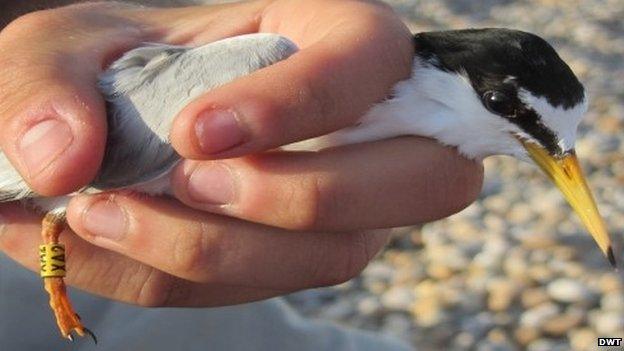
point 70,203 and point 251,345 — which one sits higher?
point 70,203

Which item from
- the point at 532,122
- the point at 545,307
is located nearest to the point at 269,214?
the point at 532,122

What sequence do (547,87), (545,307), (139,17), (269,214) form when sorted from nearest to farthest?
(269,214) → (547,87) → (139,17) → (545,307)

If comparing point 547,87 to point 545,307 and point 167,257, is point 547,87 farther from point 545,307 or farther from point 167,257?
point 545,307

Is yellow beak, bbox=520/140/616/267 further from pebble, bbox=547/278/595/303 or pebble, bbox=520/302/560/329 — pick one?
pebble, bbox=547/278/595/303

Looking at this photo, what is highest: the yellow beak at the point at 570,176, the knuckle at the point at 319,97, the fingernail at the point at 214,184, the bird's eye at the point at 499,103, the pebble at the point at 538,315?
the knuckle at the point at 319,97

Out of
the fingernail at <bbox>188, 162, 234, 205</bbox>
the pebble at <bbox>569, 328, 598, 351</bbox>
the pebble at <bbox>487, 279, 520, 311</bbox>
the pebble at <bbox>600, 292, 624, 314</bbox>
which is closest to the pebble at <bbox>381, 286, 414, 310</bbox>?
the pebble at <bbox>487, 279, 520, 311</bbox>

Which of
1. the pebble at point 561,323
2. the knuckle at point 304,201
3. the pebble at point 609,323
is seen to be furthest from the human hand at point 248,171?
the pebble at point 609,323

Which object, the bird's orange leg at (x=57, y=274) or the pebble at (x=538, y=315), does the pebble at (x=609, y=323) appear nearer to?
the pebble at (x=538, y=315)
